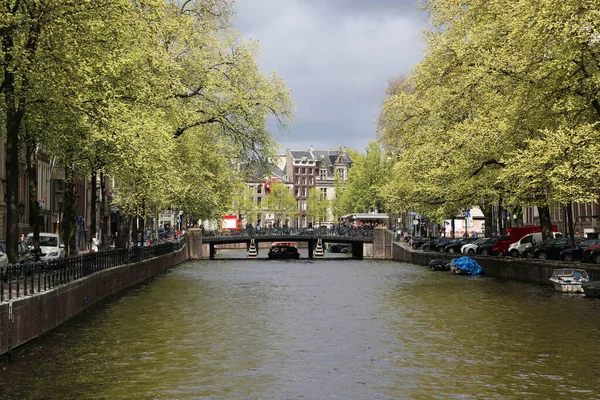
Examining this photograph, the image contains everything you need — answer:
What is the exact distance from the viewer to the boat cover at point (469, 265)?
2288 inches

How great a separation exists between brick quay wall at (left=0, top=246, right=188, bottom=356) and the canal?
43cm

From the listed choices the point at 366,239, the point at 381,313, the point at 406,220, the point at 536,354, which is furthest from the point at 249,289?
the point at 406,220

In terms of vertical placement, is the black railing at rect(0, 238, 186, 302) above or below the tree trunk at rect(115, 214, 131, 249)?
below

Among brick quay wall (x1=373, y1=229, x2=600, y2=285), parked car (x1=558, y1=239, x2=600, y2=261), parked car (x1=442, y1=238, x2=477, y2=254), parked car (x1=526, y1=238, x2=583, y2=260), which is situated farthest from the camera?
parked car (x1=442, y1=238, x2=477, y2=254)

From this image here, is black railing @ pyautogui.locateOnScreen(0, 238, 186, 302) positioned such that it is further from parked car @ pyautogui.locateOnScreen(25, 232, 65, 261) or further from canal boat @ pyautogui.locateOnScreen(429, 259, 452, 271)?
canal boat @ pyautogui.locateOnScreen(429, 259, 452, 271)

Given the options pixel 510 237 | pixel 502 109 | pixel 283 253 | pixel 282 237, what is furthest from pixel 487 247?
pixel 283 253

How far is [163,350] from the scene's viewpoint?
2328cm

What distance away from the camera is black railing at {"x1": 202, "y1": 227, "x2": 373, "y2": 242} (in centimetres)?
10065

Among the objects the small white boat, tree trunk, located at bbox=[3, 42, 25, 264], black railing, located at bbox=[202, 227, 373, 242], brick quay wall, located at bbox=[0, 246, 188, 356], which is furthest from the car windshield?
black railing, located at bbox=[202, 227, 373, 242]

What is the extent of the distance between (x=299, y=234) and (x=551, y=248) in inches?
2109

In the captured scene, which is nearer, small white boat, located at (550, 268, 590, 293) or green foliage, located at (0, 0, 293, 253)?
green foliage, located at (0, 0, 293, 253)

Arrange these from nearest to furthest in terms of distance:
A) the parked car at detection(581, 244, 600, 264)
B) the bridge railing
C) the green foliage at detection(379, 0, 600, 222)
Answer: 1. the green foliage at detection(379, 0, 600, 222)
2. the parked car at detection(581, 244, 600, 264)
3. the bridge railing

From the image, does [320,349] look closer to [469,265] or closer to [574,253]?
[574,253]

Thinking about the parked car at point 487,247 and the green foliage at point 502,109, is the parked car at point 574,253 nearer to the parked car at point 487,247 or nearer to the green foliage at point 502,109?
the green foliage at point 502,109
